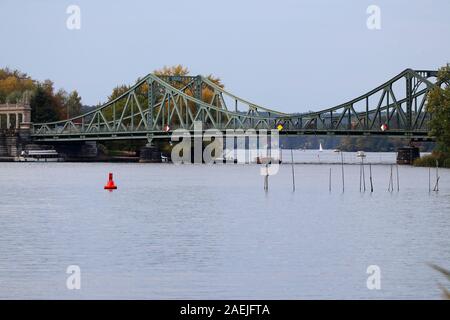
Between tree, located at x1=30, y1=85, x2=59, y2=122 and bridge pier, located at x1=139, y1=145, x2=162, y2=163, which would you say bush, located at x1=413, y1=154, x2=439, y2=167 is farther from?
tree, located at x1=30, y1=85, x2=59, y2=122

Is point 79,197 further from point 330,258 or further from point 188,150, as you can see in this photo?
point 188,150

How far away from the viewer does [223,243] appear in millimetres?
45688

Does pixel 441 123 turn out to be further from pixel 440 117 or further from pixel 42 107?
pixel 42 107

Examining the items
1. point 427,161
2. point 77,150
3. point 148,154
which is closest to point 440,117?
point 427,161

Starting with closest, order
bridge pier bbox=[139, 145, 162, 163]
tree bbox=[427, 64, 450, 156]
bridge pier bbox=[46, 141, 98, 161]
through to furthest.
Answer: tree bbox=[427, 64, 450, 156] < bridge pier bbox=[139, 145, 162, 163] < bridge pier bbox=[46, 141, 98, 161]

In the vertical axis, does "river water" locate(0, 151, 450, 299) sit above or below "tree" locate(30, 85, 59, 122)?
below

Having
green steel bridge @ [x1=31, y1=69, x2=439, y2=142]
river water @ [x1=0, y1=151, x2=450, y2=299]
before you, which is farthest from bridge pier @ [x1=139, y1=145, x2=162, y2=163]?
river water @ [x1=0, y1=151, x2=450, y2=299]

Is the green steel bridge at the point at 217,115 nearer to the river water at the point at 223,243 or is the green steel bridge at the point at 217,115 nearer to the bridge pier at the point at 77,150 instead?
the bridge pier at the point at 77,150

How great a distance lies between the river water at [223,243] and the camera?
110 ft

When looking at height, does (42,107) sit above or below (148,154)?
above

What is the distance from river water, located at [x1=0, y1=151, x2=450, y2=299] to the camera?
3362 cm

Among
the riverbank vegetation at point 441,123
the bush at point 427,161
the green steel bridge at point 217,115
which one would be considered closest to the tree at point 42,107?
the green steel bridge at point 217,115

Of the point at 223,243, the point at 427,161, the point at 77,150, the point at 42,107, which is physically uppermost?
the point at 42,107
